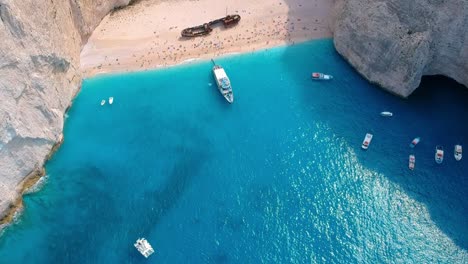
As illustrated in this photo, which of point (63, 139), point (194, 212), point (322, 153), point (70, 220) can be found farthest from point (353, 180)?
point (63, 139)

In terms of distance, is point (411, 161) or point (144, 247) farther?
point (411, 161)

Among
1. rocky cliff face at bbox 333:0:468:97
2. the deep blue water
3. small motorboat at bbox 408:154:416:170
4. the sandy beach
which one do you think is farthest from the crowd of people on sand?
small motorboat at bbox 408:154:416:170

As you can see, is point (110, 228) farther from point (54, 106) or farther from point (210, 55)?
point (210, 55)

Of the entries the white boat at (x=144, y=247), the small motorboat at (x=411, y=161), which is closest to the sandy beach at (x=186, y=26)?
the small motorboat at (x=411, y=161)

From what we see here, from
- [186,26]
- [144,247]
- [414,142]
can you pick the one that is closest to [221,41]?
[186,26]

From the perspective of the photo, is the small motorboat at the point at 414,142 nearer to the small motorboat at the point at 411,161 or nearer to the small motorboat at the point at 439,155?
the small motorboat at the point at 411,161

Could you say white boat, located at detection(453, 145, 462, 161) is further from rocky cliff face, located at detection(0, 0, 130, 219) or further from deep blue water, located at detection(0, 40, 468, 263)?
rocky cliff face, located at detection(0, 0, 130, 219)

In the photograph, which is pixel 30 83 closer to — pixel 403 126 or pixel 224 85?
pixel 224 85
